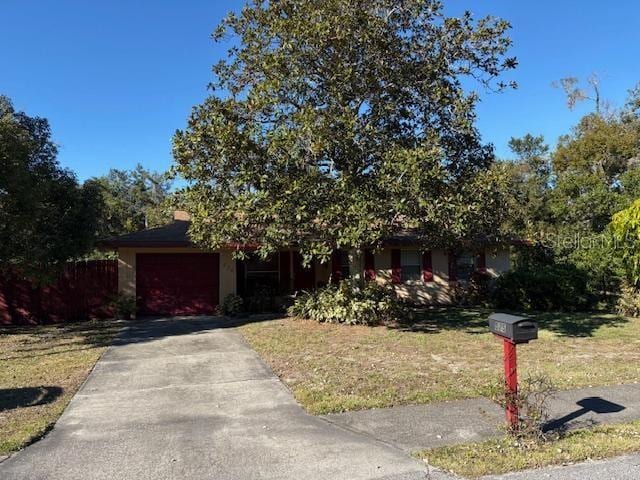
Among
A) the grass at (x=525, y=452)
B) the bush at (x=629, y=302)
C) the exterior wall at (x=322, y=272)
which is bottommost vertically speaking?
the grass at (x=525, y=452)

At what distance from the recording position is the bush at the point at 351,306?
542 inches

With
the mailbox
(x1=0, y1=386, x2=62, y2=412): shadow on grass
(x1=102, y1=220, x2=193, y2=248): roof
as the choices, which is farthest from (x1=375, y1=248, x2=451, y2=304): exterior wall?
the mailbox

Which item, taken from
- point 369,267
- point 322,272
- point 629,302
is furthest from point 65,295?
point 629,302

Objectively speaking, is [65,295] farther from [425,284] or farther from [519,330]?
[519,330]

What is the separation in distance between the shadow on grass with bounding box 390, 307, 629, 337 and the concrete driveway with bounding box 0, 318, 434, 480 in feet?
19.9

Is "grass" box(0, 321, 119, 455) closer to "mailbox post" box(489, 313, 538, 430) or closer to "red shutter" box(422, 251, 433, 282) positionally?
"mailbox post" box(489, 313, 538, 430)

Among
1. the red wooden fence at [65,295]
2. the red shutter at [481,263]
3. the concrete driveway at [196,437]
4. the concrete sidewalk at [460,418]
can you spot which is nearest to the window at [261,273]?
the red wooden fence at [65,295]

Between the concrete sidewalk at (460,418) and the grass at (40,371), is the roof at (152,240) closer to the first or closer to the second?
the grass at (40,371)

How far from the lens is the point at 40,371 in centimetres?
890

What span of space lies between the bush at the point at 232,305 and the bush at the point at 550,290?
8.76 meters

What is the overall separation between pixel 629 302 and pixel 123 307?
49.0 feet

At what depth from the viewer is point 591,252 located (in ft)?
57.9

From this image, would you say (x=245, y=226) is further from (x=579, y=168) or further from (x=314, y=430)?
(x=579, y=168)

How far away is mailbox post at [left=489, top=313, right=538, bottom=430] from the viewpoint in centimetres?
506
